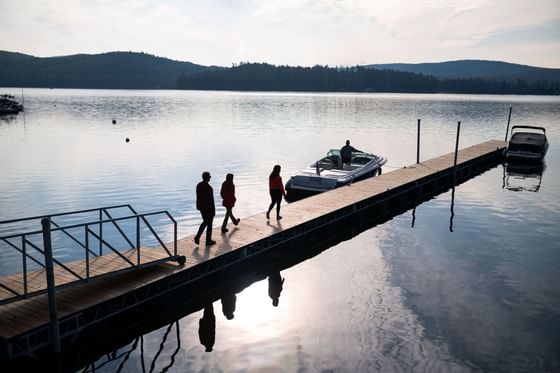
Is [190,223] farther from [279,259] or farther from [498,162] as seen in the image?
[498,162]

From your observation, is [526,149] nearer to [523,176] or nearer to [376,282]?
[523,176]

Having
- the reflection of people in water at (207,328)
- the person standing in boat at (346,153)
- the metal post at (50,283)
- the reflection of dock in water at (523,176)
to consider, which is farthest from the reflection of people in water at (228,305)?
the reflection of dock in water at (523,176)

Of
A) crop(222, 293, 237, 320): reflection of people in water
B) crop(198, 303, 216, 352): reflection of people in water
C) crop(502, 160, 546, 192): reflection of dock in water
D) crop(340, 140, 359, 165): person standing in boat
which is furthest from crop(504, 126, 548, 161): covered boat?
crop(198, 303, 216, 352): reflection of people in water

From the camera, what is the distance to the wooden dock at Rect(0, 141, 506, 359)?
10.5 meters

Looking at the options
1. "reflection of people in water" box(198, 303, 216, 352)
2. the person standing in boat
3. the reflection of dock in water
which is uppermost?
the person standing in boat

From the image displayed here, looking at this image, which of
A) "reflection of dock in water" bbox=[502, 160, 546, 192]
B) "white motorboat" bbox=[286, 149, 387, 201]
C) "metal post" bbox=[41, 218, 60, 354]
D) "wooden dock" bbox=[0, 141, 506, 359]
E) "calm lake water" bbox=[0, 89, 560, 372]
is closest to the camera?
"metal post" bbox=[41, 218, 60, 354]

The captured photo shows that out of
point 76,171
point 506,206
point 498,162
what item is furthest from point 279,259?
point 498,162

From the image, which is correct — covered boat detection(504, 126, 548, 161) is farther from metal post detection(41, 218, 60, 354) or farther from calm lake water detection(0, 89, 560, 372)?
metal post detection(41, 218, 60, 354)

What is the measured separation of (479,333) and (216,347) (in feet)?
24.1

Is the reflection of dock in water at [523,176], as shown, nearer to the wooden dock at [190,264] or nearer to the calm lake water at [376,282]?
the calm lake water at [376,282]

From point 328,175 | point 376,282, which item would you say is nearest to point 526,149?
point 328,175

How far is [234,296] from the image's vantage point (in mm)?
15430

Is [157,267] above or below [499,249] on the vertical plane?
above

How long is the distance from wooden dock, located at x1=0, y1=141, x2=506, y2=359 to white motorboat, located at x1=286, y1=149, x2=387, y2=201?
36.0 inches
